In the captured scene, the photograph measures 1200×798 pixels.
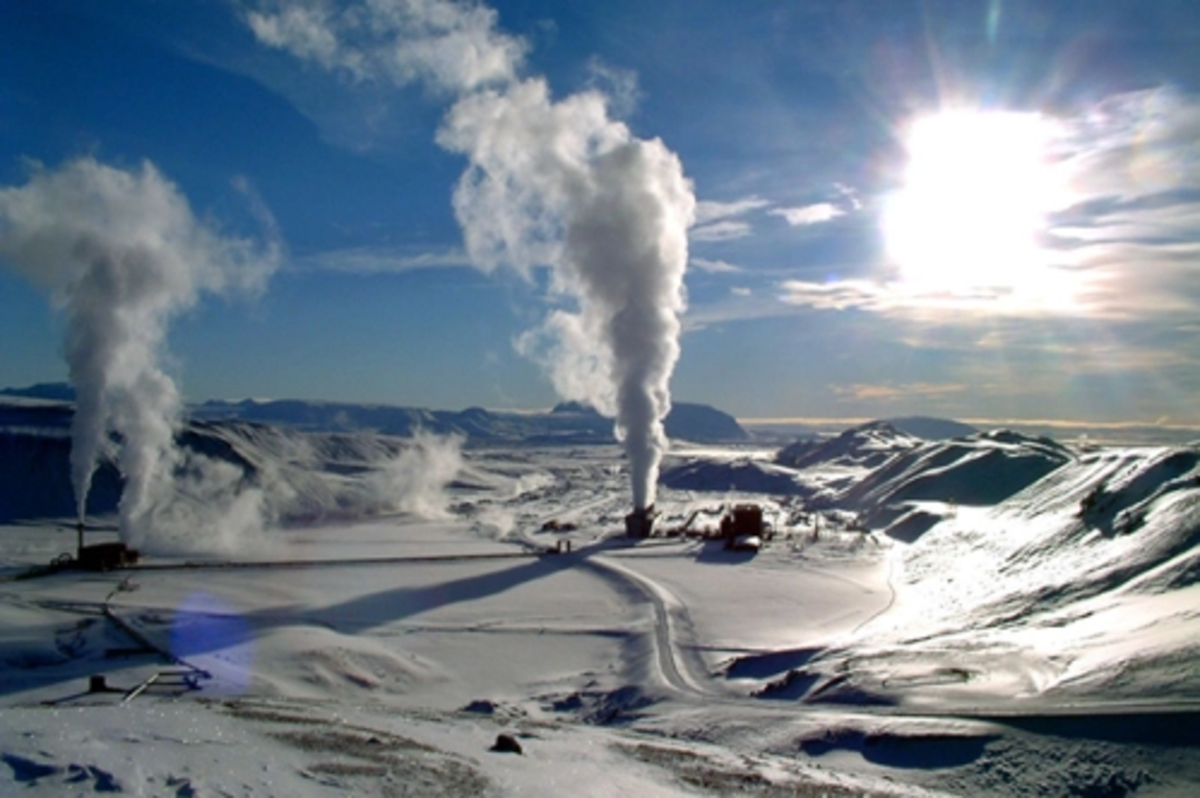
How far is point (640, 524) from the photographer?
51.8 m

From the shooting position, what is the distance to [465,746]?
13.5 meters

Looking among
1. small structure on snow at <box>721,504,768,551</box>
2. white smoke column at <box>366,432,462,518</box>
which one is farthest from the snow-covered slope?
white smoke column at <box>366,432,462,518</box>

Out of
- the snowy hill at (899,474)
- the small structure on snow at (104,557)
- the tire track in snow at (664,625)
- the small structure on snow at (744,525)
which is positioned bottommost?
the tire track in snow at (664,625)

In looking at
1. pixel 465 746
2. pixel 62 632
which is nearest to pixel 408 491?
pixel 62 632

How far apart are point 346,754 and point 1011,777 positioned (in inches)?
405

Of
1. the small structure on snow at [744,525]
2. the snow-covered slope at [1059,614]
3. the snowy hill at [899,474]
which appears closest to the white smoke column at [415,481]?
the small structure on snow at [744,525]

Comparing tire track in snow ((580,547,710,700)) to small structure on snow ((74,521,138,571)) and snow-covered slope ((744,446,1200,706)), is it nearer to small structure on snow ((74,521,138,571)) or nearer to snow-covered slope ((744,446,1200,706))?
snow-covered slope ((744,446,1200,706))

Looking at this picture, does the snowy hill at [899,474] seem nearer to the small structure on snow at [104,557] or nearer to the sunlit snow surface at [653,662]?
the sunlit snow surface at [653,662]

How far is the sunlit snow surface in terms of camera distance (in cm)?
1227

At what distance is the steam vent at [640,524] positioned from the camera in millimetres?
51781

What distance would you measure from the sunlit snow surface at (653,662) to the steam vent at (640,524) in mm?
3429

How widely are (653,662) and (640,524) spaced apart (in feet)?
90.8

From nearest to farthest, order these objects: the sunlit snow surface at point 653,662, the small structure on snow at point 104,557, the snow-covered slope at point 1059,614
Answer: the sunlit snow surface at point 653,662, the snow-covered slope at point 1059,614, the small structure on snow at point 104,557

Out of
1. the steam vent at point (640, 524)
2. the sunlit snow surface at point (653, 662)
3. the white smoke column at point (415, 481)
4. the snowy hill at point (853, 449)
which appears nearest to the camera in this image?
the sunlit snow surface at point (653, 662)
